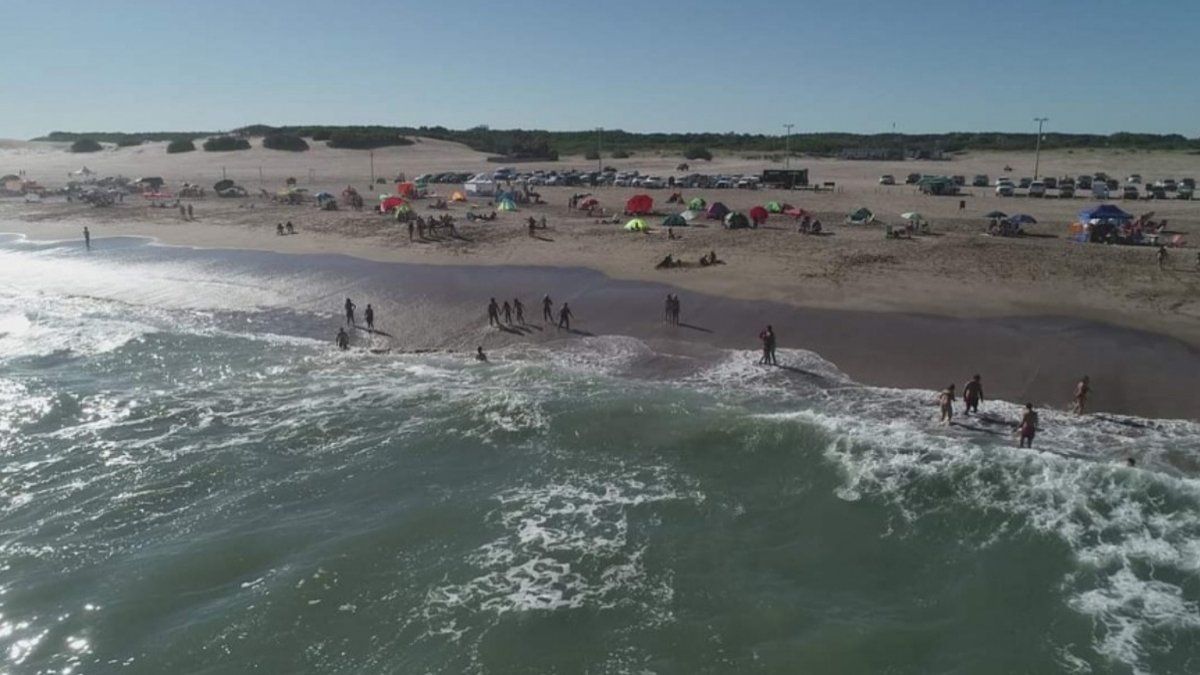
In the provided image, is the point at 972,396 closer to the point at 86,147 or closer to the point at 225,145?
the point at 225,145

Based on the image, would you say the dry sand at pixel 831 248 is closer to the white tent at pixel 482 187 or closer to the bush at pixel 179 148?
the white tent at pixel 482 187

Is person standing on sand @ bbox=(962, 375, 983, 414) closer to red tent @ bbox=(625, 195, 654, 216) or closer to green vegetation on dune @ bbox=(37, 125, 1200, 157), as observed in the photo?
red tent @ bbox=(625, 195, 654, 216)

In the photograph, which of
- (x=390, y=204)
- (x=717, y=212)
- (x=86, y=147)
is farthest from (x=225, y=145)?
(x=717, y=212)

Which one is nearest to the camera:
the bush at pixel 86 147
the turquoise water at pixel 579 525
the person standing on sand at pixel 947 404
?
the turquoise water at pixel 579 525

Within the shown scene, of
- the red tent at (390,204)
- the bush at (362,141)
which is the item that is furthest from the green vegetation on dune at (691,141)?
the red tent at (390,204)

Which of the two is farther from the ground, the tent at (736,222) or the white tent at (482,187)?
the white tent at (482,187)

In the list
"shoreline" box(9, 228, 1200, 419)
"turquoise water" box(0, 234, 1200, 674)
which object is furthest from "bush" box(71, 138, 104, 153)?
"turquoise water" box(0, 234, 1200, 674)

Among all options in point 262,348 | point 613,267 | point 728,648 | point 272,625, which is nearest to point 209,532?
point 272,625

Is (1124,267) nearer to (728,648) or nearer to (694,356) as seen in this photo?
(694,356)
